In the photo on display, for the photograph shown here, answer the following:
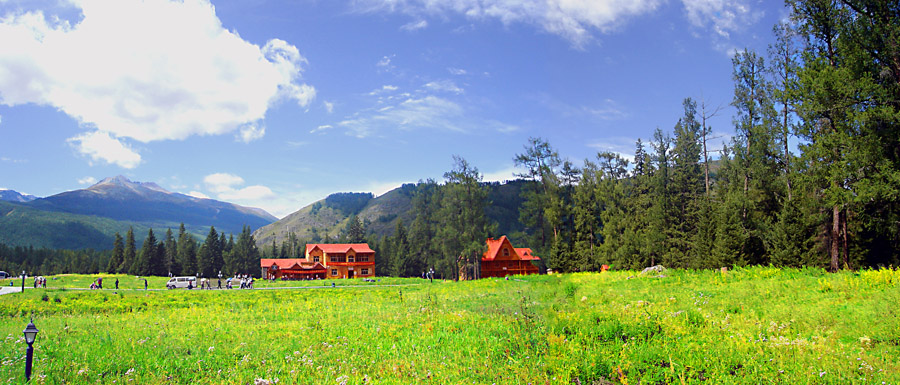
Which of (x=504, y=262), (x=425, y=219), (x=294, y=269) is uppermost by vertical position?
(x=425, y=219)

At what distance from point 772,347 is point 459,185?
5035 centimetres

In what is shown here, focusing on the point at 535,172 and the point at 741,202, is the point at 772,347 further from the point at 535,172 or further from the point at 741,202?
the point at 535,172

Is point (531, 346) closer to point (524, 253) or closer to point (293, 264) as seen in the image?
point (524, 253)

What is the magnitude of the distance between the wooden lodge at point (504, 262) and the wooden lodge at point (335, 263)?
30.4m

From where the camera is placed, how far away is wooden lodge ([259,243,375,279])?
82.4 meters

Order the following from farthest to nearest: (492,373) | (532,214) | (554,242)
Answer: (532,214) < (554,242) < (492,373)

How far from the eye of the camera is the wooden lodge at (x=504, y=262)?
58156mm

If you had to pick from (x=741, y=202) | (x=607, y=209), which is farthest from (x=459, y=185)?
(x=741, y=202)

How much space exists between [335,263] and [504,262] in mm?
35978

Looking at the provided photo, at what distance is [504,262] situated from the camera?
58.7 metres

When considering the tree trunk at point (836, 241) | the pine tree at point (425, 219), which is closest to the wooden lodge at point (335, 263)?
the pine tree at point (425, 219)

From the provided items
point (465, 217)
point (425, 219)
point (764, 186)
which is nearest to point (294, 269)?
point (425, 219)

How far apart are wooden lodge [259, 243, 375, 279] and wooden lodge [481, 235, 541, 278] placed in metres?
30.4

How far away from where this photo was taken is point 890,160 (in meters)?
19.4
